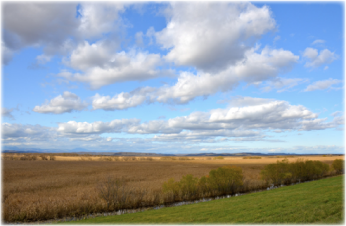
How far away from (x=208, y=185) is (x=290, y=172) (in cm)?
1926

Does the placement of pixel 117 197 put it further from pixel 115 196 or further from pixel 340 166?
pixel 340 166

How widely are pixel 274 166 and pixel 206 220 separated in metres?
31.2

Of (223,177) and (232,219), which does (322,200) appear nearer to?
(232,219)

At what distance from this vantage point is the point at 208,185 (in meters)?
32.7

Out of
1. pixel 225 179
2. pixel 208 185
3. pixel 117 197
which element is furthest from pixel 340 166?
pixel 117 197

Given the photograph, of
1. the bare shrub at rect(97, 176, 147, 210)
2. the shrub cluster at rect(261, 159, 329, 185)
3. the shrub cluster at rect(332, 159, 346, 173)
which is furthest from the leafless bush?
the shrub cluster at rect(332, 159, 346, 173)

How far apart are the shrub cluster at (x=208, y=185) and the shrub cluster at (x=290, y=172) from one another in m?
8.14

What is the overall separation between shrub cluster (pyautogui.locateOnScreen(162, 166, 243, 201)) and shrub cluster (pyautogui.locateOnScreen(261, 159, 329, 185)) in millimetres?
8142

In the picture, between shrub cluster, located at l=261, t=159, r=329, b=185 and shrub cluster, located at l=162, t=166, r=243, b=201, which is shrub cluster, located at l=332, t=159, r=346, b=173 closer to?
shrub cluster, located at l=261, t=159, r=329, b=185

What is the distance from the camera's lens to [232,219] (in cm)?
1262

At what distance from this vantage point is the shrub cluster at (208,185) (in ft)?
96.8

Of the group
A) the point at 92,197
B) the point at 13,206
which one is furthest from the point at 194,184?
the point at 13,206

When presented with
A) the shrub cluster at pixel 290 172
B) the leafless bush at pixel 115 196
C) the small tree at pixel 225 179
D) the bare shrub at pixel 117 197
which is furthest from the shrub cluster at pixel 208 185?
the shrub cluster at pixel 290 172

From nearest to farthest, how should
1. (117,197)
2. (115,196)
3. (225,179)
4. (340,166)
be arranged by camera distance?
(115,196) → (117,197) → (225,179) → (340,166)
